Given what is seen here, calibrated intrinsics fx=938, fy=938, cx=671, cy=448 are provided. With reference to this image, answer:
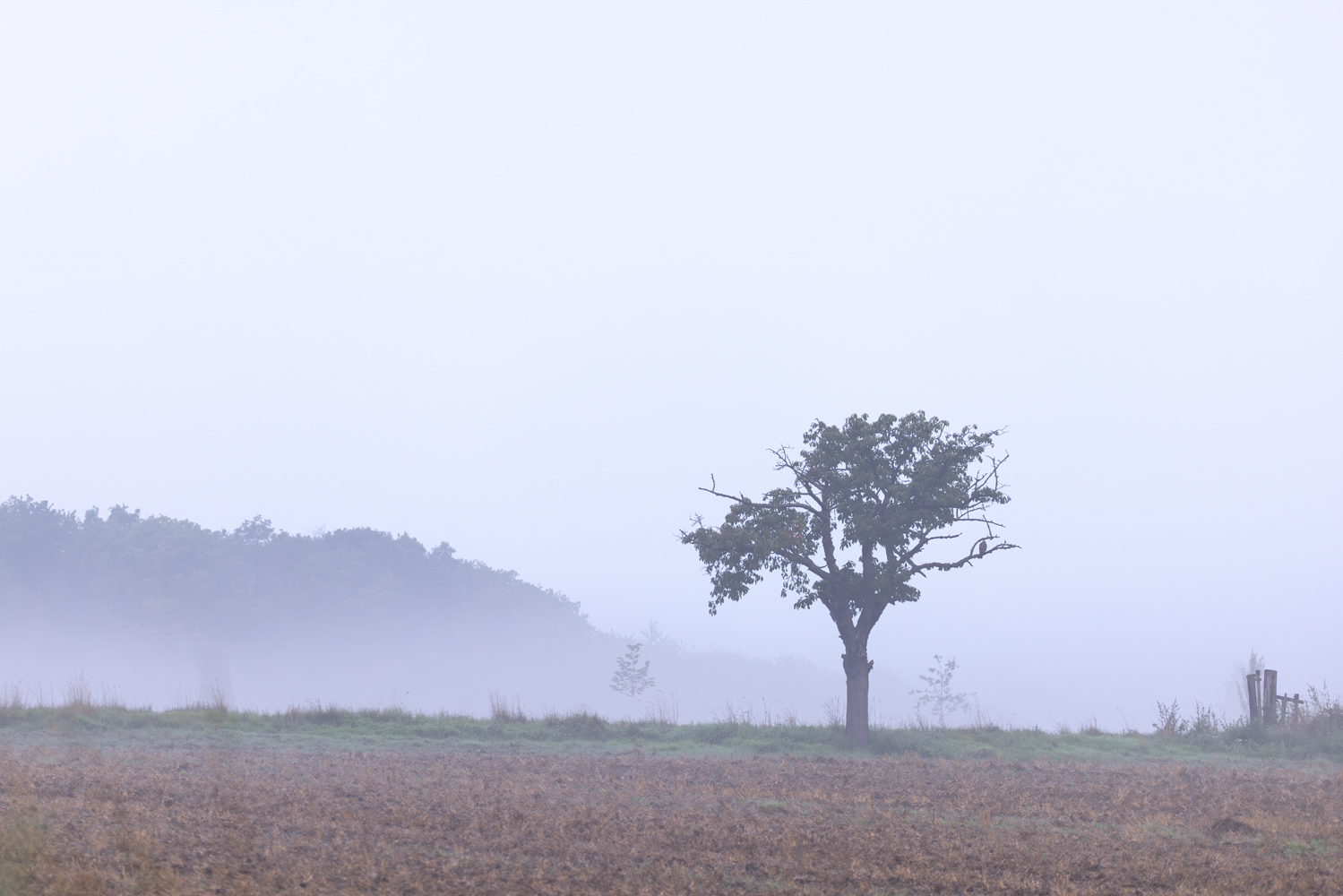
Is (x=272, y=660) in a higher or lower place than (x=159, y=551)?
lower

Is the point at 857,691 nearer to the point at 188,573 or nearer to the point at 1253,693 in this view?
the point at 1253,693

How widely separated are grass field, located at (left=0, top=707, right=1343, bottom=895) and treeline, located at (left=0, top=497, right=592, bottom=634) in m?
65.6

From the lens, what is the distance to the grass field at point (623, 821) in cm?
800

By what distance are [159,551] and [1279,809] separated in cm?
8449

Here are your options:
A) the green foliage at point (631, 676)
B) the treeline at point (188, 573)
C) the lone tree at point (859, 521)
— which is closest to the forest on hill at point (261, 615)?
the treeline at point (188, 573)

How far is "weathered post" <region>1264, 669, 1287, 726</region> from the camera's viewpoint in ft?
88.4

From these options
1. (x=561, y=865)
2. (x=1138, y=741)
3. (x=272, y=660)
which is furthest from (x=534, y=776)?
(x=272, y=660)

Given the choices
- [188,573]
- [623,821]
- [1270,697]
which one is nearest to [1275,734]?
[1270,697]

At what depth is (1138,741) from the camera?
2578 centimetres

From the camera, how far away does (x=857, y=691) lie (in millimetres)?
24812

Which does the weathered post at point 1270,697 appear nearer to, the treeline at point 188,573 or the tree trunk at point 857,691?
the tree trunk at point 857,691

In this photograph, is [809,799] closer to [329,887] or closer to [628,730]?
[329,887]

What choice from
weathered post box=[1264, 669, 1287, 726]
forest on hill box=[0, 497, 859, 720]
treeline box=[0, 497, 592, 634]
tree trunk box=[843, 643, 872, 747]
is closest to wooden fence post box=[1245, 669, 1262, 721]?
weathered post box=[1264, 669, 1287, 726]

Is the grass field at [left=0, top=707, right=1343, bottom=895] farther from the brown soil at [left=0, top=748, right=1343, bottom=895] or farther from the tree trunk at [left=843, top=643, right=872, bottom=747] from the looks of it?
the tree trunk at [left=843, top=643, right=872, bottom=747]
